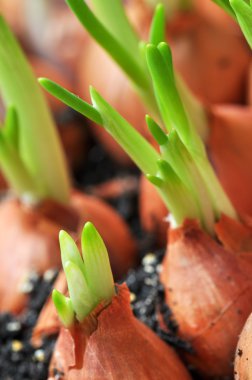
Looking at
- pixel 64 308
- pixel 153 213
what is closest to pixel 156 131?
pixel 64 308

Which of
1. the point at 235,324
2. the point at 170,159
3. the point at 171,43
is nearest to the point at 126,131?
the point at 170,159

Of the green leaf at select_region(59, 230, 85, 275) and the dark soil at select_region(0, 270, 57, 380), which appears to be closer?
the green leaf at select_region(59, 230, 85, 275)

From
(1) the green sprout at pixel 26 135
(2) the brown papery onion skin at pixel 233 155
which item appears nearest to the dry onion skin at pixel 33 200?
(1) the green sprout at pixel 26 135

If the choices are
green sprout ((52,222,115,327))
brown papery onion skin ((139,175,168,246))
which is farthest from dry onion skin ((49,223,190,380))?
brown papery onion skin ((139,175,168,246))

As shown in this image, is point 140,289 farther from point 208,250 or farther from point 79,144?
point 79,144

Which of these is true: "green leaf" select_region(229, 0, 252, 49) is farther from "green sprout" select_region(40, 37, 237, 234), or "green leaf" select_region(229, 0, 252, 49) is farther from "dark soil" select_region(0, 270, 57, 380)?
"dark soil" select_region(0, 270, 57, 380)
